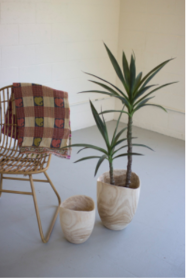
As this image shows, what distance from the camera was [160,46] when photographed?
3502 millimetres

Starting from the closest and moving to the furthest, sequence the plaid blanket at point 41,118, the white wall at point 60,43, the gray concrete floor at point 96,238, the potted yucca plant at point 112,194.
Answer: the gray concrete floor at point 96,238 < the potted yucca plant at point 112,194 < the plaid blanket at point 41,118 < the white wall at point 60,43

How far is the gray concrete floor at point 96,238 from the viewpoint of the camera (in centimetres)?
160

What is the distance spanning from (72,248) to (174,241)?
63 cm

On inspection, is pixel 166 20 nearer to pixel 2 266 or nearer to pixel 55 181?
pixel 55 181

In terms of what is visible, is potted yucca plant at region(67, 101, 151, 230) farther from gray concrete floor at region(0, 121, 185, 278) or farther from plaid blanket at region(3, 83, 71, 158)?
plaid blanket at region(3, 83, 71, 158)

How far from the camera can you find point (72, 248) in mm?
1740

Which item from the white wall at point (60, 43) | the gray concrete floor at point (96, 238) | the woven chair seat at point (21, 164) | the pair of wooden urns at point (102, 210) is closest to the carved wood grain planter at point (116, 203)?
the pair of wooden urns at point (102, 210)

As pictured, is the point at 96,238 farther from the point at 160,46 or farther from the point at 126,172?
the point at 160,46

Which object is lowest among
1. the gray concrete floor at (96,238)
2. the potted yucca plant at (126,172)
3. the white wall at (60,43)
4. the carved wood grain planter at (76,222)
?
the gray concrete floor at (96,238)

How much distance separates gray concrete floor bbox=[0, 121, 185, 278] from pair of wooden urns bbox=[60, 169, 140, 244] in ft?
0.28

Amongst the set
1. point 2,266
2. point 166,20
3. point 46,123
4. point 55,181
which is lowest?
point 2,266

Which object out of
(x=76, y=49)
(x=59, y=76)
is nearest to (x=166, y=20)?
(x=76, y=49)

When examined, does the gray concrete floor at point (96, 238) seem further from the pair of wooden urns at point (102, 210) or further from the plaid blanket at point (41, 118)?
the plaid blanket at point (41, 118)

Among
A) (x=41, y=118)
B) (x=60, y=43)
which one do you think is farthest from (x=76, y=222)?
(x=60, y=43)
